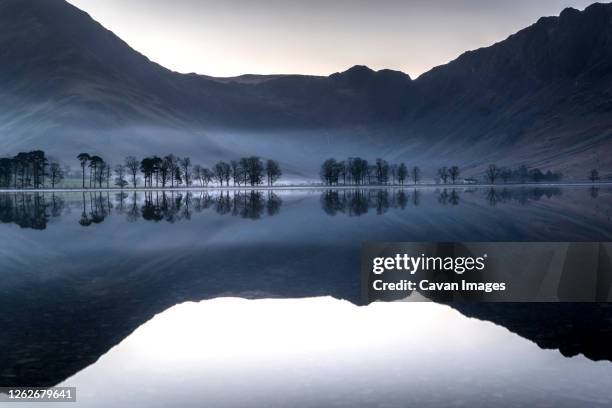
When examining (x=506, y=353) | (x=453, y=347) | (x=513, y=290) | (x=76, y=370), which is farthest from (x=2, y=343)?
(x=513, y=290)

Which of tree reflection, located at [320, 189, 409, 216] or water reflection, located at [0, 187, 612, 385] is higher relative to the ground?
tree reflection, located at [320, 189, 409, 216]

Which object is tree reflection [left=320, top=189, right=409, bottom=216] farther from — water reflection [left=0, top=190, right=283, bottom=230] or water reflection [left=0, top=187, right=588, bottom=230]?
water reflection [left=0, top=190, right=283, bottom=230]

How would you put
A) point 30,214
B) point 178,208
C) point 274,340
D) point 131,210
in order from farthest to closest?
point 178,208, point 131,210, point 30,214, point 274,340

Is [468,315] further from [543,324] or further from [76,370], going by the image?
[76,370]

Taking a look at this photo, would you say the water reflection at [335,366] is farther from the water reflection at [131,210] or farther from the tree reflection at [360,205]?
the tree reflection at [360,205]

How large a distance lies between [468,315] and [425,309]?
163cm

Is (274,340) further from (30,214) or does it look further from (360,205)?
(360,205)

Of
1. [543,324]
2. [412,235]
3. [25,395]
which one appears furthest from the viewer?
[412,235]

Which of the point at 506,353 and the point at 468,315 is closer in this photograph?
the point at 506,353

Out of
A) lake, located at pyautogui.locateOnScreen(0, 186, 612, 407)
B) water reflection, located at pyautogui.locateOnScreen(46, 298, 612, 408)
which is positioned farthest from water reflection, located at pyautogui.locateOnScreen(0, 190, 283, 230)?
water reflection, located at pyautogui.locateOnScreen(46, 298, 612, 408)

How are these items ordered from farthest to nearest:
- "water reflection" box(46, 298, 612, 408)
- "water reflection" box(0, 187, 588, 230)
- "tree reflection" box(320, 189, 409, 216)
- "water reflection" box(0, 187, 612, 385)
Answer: "tree reflection" box(320, 189, 409, 216) → "water reflection" box(0, 187, 588, 230) → "water reflection" box(0, 187, 612, 385) → "water reflection" box(46, 298, 612, 408)

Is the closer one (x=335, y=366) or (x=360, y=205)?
(x=335, y=366)

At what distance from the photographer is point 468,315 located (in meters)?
22.1

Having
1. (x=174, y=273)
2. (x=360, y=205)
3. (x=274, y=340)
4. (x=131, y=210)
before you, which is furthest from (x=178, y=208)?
(x=274, y=340)
